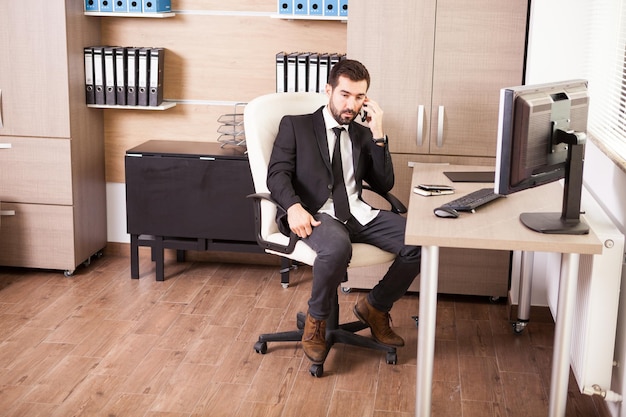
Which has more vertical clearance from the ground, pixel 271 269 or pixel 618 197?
pixel 618 197

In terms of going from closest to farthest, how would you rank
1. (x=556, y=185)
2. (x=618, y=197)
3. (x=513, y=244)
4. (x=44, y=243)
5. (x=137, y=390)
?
(x=513, y=244), (x=618, y=197), (x=137, y=390), (x=556, y=185), (x=44, y=243)

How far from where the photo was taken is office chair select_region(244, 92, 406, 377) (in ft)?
12.1

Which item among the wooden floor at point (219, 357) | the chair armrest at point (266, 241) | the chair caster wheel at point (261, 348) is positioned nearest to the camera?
the wooden floor at point (219, 357)

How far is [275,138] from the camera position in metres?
3.82

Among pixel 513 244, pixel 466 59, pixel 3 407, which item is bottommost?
pixel 3 407

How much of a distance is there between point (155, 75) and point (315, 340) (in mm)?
1927

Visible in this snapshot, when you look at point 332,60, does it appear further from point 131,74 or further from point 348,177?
point 131,74

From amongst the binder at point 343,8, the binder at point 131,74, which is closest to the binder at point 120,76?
the binder at point 131,74

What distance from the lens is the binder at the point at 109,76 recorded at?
479 cm

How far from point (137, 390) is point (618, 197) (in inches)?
80.2

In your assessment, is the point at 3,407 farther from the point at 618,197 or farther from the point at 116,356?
the point at 618,197

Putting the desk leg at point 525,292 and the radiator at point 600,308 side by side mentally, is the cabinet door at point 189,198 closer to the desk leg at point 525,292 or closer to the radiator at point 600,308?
the desk leg at point 525,292

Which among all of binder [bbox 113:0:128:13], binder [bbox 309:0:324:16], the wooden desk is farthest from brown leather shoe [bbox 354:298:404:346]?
binder [bbox 113:0:128:13]

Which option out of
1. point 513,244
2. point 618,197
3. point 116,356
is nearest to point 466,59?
point 618,197
